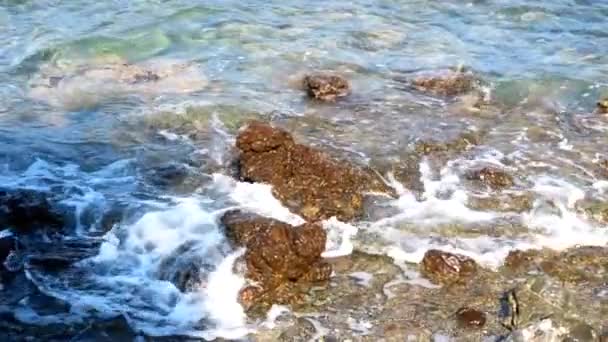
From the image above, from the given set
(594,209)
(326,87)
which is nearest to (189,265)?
(594,209)

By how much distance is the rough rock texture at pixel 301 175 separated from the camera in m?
9.06

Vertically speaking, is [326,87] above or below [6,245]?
above

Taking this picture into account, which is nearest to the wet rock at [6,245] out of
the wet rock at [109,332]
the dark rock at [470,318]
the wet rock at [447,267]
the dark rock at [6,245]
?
the dark rock at [6,245]

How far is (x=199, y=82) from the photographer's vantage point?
42.8 ft

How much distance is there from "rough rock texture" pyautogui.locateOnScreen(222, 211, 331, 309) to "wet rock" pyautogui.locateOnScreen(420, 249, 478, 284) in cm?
99

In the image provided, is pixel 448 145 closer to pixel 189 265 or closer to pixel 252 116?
pixel 252 116

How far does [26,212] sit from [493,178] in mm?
5360

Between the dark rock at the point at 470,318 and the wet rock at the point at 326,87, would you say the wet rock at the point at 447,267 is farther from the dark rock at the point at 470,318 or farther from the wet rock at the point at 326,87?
the wet rock at the point at 326,87

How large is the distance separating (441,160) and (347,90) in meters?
2.60

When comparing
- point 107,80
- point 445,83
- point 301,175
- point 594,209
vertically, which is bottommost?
point 107,80

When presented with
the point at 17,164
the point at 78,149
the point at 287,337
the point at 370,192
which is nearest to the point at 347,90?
the point at 370,192

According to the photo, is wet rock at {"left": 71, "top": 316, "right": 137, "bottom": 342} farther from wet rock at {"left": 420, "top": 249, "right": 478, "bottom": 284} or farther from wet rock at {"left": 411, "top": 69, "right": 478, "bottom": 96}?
wet rock at {"left": 411, "top": 69, "right": 478, "bottom": 96}

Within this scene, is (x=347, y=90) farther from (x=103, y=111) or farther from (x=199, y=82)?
(x=103, y=111)

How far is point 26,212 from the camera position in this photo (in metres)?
8.88
